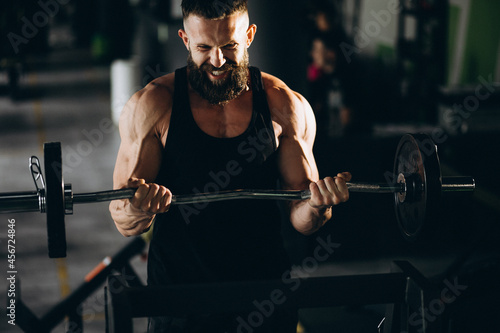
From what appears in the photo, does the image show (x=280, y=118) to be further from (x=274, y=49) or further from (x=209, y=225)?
(x=274, y=49)

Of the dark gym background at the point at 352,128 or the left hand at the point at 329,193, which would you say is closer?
the left hand at the point at 329,193

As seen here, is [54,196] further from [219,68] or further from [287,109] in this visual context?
[287,109]

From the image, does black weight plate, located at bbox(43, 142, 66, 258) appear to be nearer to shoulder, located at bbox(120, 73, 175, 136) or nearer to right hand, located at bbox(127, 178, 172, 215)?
right hand, located at bbox(127, 178, 172, 215)

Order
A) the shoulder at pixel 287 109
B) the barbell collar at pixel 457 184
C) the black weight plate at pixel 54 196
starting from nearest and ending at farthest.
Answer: the black weight plate at pixel 54 196, the barbell collar at pixel 457 184, the shoulder at pixel 287 109

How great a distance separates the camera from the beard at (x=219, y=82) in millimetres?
1688

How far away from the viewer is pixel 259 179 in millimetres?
1765

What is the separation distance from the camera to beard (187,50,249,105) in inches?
66.5

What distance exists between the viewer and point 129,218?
170 centimetres

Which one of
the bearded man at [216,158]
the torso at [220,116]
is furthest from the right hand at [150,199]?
the torso at [220,116]

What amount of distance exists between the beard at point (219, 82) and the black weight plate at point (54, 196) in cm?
50

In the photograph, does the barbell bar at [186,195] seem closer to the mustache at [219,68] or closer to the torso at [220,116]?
the torso at [220,116]

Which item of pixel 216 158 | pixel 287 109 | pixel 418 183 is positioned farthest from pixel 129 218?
pixel 418 183

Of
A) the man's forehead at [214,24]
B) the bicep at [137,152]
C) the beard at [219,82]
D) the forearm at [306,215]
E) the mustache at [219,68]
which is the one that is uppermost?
the man's forehead at [214,24]

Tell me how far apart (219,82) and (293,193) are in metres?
0.38
